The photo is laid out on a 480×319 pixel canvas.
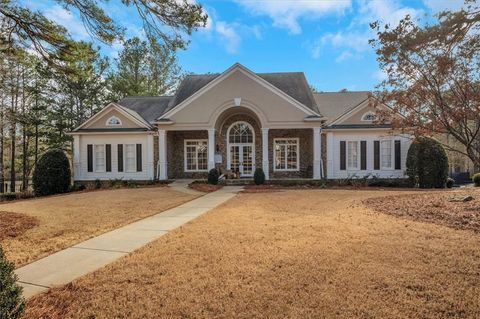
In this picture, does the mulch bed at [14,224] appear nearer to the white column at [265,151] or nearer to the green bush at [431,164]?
the white column at [265,151]

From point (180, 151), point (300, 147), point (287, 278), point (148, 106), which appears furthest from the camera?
point (148, 106)

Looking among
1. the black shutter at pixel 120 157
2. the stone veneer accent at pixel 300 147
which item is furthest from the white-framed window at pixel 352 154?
the black shutter at pixel 120 157

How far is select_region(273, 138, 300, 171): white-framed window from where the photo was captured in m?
21.6

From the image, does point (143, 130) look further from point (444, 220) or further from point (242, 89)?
point (444, 220)

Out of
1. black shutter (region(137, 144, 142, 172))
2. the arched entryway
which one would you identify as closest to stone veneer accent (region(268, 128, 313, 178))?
the arched entryway

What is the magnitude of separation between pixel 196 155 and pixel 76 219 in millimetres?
13478

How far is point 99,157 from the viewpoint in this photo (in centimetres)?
2139

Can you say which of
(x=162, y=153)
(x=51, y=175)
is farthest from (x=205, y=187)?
(x=51, y=175)

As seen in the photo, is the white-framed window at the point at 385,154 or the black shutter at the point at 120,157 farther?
the black shutter at the point at 120,157

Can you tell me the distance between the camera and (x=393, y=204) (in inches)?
412

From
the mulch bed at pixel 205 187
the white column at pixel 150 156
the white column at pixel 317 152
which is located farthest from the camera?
the white column at pixel 150 156

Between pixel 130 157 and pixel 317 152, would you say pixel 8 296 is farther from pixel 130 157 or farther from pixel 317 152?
pixel 130 157

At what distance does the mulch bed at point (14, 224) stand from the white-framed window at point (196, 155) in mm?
12723

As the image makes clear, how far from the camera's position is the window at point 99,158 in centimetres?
2131
